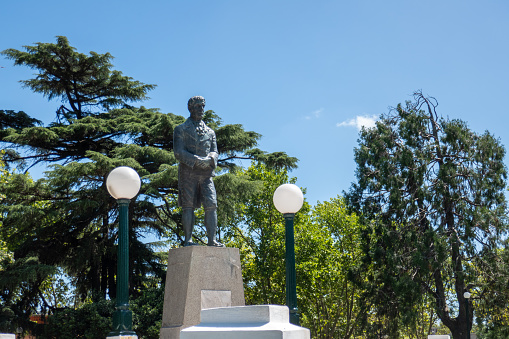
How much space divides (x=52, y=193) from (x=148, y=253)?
392 centimetres

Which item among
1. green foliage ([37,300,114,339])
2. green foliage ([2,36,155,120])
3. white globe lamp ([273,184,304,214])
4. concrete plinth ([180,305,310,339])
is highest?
green foliage ([2,36,155,120])

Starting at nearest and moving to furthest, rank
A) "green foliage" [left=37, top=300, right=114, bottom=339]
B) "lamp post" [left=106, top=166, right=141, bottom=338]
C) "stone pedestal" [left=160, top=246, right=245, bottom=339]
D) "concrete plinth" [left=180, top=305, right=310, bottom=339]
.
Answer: "concrete plinth" [left=180, top=305, right=310, bottom=339] → "lamp post" [left=106, top=166, right=141, bottom=338] → "stone pedestal" [left=160, top=246, right=245, bottom=339] → "green foliage" [left=37, top=300, right=114, bottom=339]

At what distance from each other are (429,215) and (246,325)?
69.3ft

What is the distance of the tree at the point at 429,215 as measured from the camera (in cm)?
2184

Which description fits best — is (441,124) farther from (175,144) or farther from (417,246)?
(175,144)

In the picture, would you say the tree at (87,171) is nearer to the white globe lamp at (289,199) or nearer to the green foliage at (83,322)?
the green foliage at (83,322)

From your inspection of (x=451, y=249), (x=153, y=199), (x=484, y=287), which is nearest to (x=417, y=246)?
(x=451, y=249)

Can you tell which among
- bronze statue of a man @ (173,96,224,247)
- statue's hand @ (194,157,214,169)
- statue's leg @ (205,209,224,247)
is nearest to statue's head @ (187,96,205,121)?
bronze statue of a man @ (173,96,224,247)

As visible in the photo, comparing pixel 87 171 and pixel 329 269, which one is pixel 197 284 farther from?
pixel 329 269

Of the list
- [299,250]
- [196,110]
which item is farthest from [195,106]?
[299,250]

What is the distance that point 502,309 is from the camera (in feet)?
72.1

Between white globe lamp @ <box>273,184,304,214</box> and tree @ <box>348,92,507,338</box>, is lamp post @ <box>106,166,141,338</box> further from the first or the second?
tree @ <box>348,92,507,338</box>

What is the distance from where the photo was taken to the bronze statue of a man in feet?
30.8

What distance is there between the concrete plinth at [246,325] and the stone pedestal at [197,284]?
5796 mm
